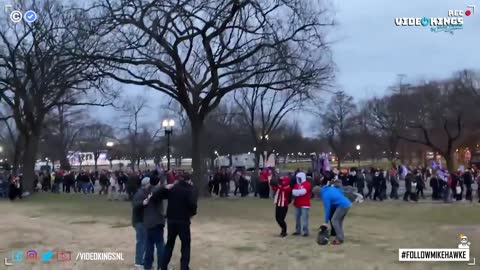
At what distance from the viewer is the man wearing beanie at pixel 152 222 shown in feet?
30.0

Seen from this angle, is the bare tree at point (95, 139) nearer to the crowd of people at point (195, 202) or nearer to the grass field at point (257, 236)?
the crowd of people at point (195, 202)

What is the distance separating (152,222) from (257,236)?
4.73 meters

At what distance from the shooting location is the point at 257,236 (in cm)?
1336

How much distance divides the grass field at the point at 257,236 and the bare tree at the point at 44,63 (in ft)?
22.6

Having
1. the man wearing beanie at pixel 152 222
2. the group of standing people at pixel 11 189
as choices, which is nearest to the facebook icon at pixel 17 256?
the man wearing beanie at pixel 152 222

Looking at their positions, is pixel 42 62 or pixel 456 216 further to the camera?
pixel 42 62

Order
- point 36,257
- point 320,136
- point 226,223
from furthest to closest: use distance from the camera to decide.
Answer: point 320,136 < point 226,223 < point 36,257

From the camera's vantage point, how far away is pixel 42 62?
25.5 metres

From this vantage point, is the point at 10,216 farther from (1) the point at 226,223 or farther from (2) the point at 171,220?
(2) the point at 171,220

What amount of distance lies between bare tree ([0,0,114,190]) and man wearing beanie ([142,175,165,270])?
14050 millimetres

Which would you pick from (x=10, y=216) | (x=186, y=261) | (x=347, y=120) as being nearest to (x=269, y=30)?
(x=10, y=216)

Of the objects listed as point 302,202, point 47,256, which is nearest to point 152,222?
point 47,256

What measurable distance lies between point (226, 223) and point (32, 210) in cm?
981

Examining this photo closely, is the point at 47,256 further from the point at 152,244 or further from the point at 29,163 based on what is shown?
the point at 29,163
